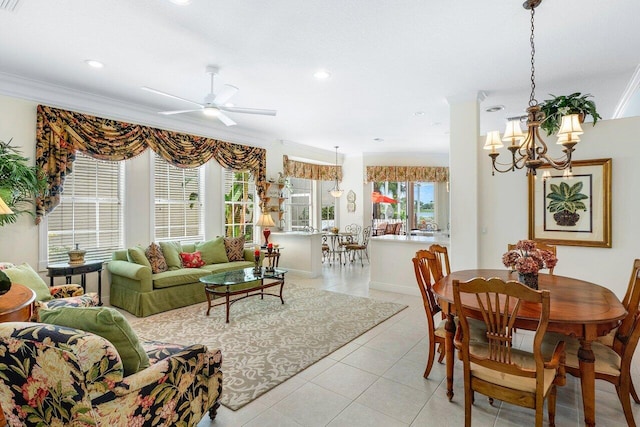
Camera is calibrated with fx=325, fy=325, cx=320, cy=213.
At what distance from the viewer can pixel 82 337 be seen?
141 centimetres

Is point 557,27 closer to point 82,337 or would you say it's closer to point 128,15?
point 128,15

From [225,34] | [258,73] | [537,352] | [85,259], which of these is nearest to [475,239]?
[537,352]

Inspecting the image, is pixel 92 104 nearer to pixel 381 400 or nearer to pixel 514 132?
pixel 381 400

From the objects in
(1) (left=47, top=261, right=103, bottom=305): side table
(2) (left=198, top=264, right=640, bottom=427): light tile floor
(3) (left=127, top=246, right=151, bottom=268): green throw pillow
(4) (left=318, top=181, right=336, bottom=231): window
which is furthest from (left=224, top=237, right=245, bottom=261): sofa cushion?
(4) (left=318, top=181, right=336, bottom=231): window

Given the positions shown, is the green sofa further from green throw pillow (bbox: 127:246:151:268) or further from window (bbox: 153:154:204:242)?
window (bbox: 153:154:204:242)

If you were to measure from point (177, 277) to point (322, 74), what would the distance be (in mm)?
3319

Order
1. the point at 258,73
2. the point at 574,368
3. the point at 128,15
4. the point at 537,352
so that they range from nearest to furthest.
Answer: the point at 537,352
the point at 574,368
the point at 128,15
the point at 258,73

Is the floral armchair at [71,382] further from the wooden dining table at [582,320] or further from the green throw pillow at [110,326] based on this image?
the wooden dining table at [582,320]

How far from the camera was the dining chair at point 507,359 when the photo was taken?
5.68 feet

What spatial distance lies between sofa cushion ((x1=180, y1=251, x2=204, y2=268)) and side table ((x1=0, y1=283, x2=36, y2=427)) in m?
2.69

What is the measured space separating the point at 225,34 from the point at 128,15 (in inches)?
29.7

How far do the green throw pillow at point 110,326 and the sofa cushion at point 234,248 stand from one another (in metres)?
3.96

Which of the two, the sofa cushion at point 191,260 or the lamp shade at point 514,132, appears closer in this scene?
the lamp shade at point 514,132

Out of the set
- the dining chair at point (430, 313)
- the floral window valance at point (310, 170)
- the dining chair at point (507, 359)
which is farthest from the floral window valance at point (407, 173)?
the dining chair at point (507, 359)
